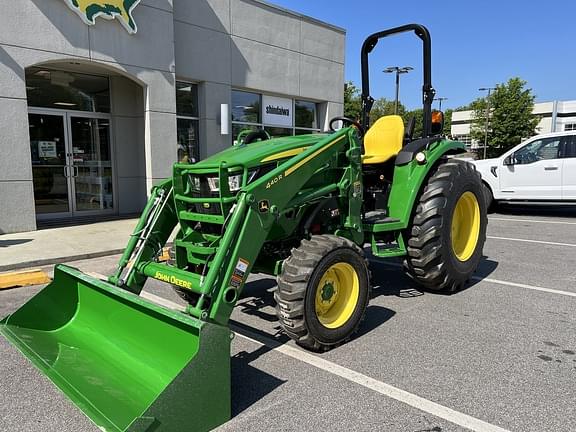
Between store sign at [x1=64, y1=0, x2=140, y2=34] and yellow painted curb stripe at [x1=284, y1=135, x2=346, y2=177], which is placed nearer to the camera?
yellow painted curb stripe at [x1=284, y1=135, x2=346, y2=177]

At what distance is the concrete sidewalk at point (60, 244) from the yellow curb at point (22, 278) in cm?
53

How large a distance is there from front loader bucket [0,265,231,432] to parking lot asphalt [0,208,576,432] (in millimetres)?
219

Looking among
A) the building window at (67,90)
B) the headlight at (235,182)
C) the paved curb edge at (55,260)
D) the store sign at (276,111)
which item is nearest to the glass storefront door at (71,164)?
the building window at (67,90)

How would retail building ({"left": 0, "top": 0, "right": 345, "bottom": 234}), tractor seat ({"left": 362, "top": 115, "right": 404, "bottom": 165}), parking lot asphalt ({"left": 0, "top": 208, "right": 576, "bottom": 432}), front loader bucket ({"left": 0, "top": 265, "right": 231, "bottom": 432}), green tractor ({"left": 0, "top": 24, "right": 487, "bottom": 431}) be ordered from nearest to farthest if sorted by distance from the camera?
1. front loader bucket ({"left": 0, "top": 265, "right": 231, "bottom": 432})
2. green tractor ({"left": 0, "top": 24, "right": 487, "bottom": 431})
3. parking lot asphalt ({"left": 0, "top": 208, "right": 576, "bottom": 432})
4. tractor seat ({"left": 362, "top": 115, "right": 404, "bottom": 165})
5. retail building ({"left": 0, "top": 0, "right": 345, "bottom": 234})

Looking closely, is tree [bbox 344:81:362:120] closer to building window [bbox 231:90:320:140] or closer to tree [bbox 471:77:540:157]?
tree [bbox 471:77:540:157]

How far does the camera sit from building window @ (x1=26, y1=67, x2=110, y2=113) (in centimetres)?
991

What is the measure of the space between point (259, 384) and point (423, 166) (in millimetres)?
2880

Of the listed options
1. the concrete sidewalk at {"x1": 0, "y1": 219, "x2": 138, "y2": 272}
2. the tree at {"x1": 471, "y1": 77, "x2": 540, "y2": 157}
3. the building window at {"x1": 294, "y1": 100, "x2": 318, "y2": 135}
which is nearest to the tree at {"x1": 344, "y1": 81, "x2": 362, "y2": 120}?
the tree at {"x1": 471, "y1": 77, "x2": 540, "y2": 157}

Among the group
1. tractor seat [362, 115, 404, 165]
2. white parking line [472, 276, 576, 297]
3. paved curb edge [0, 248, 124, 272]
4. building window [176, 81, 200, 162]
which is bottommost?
white parking line [472, 276, 576, 297]

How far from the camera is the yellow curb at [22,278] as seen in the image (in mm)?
5594

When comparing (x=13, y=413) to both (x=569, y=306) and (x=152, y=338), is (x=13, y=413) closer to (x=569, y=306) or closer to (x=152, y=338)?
(x=152, y=338)

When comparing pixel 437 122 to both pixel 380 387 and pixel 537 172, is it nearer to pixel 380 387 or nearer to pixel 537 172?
pixel 380 387

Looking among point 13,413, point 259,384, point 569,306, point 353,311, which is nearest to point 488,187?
point 569,306

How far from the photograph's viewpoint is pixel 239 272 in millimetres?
3164
